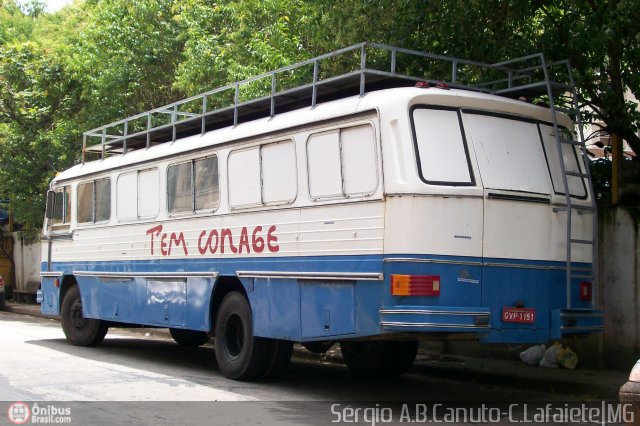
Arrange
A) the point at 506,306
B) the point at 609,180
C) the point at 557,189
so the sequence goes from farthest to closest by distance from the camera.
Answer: the point at 609,180
the point at 557,189
the point at 506,306

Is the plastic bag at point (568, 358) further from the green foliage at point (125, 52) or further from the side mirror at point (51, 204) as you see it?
the green foliage at point (125, 52)

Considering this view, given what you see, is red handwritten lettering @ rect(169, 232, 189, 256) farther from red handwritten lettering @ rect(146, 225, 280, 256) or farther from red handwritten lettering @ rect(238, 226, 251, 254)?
red handwritten lettering @ rect(238, 226, 251, 254)

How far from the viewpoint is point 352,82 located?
988 centimetres

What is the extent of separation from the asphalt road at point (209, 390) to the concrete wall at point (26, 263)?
47.2 ft

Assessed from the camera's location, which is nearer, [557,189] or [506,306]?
[506,306]

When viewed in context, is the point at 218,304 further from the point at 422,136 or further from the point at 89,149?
the point at 89,149

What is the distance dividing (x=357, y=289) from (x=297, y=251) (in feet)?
Answer: 3.68

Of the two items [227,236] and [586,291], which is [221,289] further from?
[586,291]

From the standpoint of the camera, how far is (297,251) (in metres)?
9.40

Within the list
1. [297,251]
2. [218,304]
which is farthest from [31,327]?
[297,251]

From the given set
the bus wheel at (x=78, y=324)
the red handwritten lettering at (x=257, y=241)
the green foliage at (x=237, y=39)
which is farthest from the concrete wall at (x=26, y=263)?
the red handwritten lettering at (x=257, y=241)

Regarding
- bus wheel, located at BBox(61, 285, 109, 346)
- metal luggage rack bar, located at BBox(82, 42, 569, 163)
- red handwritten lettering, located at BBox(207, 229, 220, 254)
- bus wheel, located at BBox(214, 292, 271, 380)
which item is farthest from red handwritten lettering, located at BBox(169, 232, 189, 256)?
bus wheel, located at BBox(61, 285, 109, 346)

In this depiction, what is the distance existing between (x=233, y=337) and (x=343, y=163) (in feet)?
9.70

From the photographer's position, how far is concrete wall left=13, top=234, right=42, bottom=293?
27.6m
